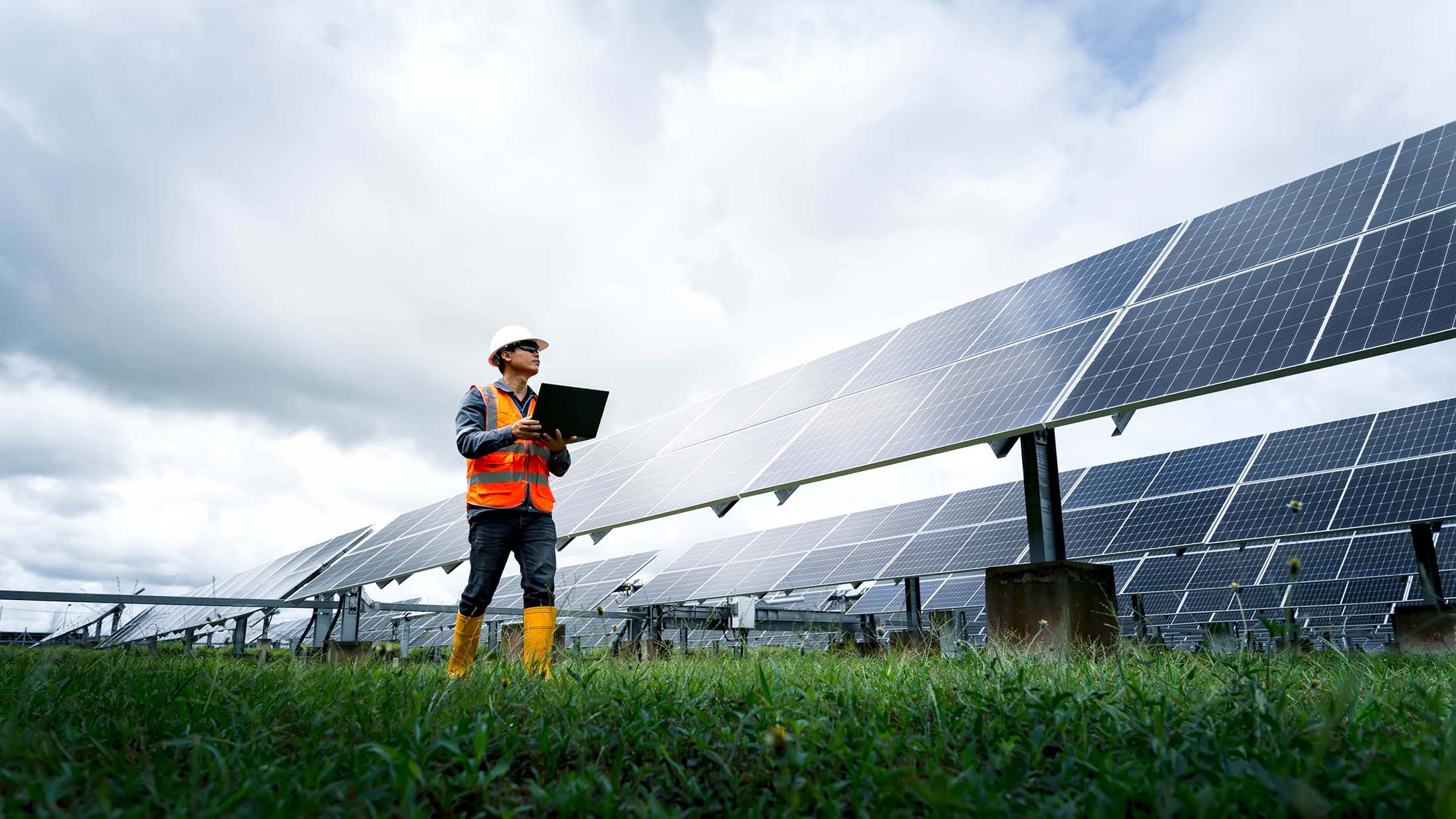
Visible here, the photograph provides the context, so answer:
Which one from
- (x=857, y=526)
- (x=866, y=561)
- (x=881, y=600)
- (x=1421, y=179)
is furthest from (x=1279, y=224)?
(x=881, y=600)

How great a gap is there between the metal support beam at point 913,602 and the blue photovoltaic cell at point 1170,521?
3.10m

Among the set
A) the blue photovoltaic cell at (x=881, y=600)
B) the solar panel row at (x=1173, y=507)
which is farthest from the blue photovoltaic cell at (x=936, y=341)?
the blue photovoltaic cell at (x=881, y=600)

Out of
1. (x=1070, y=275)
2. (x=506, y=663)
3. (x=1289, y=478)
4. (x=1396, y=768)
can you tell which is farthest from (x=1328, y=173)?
(x=506, y=663)

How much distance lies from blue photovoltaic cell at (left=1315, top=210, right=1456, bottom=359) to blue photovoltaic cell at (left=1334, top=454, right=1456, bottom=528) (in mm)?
5712

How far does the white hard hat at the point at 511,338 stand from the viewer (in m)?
5.74

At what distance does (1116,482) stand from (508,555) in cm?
1423

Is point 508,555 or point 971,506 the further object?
point 971,506

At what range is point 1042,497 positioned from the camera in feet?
23.4

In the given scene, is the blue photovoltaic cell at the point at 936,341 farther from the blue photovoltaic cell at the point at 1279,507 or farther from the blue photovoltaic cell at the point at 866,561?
the blue photovoltaic cell at the point at 1279,507

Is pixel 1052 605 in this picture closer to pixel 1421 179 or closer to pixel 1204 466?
pixel 1421 179

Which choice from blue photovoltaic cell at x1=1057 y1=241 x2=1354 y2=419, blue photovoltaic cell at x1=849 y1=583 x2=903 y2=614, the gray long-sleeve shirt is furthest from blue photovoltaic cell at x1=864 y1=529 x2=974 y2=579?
the gray long-sleeve shirt

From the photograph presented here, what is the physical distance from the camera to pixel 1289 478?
1386 cm

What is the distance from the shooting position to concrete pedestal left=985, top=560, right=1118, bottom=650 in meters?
6.70

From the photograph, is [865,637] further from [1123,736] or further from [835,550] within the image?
[1123,736]
